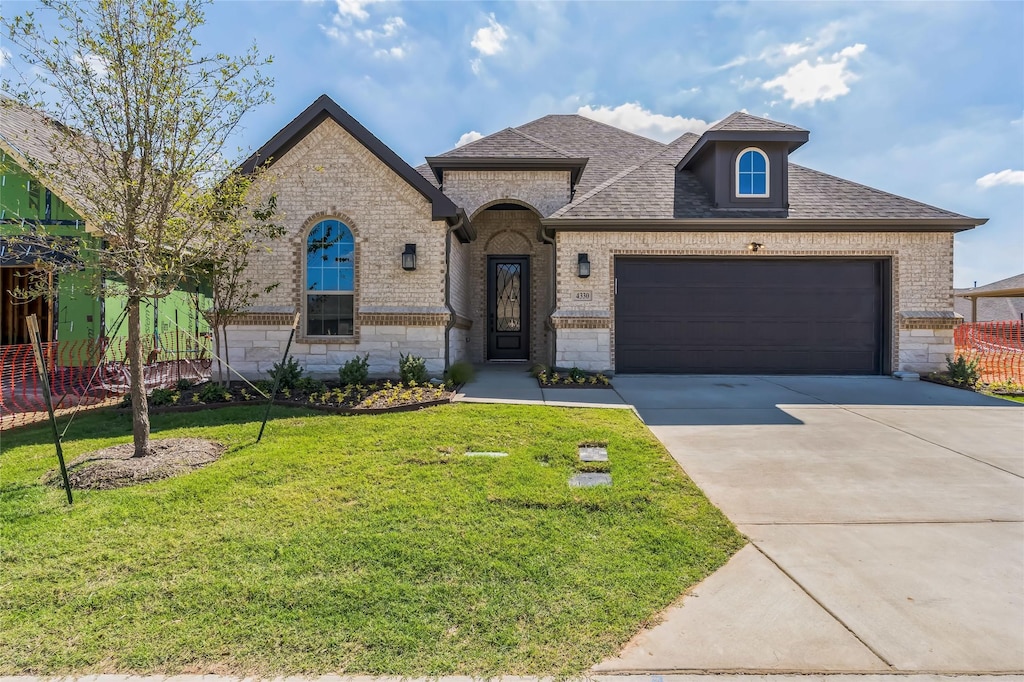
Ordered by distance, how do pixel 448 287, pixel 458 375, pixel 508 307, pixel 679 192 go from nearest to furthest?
pixel 458 375 < pixel 448 287 < pixel 679 192 < pixel 508 307

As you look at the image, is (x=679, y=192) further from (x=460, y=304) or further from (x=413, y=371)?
(x=413, y=371)

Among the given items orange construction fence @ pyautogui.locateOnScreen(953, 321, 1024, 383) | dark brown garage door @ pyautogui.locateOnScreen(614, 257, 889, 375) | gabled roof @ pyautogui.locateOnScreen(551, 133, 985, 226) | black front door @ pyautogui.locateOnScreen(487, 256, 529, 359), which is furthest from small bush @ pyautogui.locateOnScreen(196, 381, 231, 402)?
orange construction fence @ pyautogui.locateOnScreen(953, 321, 1024, 383)

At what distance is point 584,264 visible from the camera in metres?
10.9

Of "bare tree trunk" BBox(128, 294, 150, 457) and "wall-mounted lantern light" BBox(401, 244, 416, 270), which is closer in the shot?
"bare tree trunk" BBox(128, 294, 150, 457)

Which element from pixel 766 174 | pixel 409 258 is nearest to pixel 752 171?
pixel 766 174

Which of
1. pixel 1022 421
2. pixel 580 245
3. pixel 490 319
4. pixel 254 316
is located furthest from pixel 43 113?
pixel 1022 421

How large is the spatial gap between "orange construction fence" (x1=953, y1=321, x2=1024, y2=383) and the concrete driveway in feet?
20.5

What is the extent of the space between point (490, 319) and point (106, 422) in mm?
9019

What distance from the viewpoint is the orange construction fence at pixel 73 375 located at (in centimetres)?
788

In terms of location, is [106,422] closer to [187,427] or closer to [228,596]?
[187,427]

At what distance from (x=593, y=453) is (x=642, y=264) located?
6.95 m

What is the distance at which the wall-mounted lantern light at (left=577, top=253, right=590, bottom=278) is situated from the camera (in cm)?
1094

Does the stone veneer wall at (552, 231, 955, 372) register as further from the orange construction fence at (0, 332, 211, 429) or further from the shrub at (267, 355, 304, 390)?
the orange construction fence at (0, 332, 211, 429)

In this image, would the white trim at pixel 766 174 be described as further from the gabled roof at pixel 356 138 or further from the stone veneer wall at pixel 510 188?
the gabled roof at pixel 356 138
